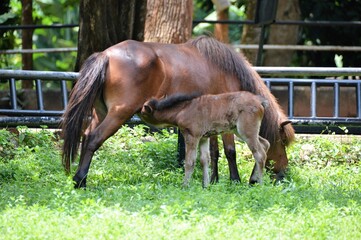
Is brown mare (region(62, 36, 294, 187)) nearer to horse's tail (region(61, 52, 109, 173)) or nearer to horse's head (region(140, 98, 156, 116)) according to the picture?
horse's tail (region(61, 52, 109, 173))

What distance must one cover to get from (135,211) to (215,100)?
2.25 metres

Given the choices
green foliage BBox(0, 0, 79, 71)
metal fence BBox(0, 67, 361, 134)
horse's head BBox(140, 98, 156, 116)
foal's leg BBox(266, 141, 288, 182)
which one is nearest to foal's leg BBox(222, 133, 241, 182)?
foal's leg BBox(266, 141, 288, 182)

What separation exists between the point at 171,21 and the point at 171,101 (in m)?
3.60

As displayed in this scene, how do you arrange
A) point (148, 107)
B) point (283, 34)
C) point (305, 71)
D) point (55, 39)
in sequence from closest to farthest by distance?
point (148, 107)
point (305, 71)
point (283, 34)
point (55, 39)

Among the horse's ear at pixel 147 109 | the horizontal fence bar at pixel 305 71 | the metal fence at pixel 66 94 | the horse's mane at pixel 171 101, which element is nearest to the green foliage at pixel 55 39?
the metal fence at pixel 66 94

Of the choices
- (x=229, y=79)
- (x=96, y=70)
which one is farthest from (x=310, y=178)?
(x=96, y=70)

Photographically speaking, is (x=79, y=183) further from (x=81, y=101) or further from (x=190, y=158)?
(x=190, y=158)

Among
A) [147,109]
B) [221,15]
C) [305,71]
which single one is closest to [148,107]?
[147,109]

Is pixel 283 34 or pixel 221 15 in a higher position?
pixel 221 15

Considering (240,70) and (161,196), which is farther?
(240,70)

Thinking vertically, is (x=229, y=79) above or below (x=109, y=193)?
above

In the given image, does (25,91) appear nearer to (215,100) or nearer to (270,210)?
(215,100)

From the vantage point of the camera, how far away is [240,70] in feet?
32.5

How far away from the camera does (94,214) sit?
23.7 feet
